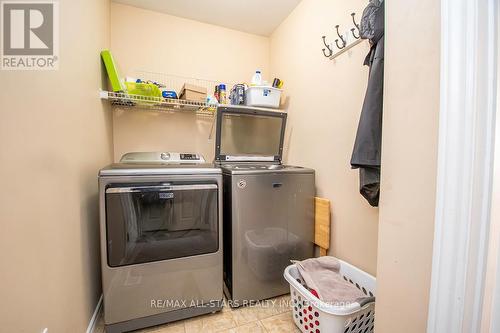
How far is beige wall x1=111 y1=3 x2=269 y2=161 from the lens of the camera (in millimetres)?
1787

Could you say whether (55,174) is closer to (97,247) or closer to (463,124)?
(97,247)

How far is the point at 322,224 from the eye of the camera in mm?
1498

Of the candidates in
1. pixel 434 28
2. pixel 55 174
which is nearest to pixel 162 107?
pixel 55 174

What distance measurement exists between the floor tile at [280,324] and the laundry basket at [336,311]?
86 millimetres

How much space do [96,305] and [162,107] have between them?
4.99 feet

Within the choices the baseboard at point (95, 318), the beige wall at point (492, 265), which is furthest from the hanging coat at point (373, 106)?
the baseboard at point (95, 318)

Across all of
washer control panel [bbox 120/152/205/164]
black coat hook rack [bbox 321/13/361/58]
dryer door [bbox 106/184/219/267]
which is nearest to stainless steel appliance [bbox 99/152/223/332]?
dryer door [bbox 106/184/219/267]

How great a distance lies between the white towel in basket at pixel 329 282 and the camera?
1076mm

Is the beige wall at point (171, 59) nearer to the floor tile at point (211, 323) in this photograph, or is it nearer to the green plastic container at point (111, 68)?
the green plastic container at point (111, 68)

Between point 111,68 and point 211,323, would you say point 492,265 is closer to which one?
point 211,323

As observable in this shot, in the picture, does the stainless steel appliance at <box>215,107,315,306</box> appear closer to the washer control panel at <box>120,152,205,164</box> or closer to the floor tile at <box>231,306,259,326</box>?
the floor tile at <box>231,306,259,326</box>

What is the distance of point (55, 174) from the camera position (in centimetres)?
82

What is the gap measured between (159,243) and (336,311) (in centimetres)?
100

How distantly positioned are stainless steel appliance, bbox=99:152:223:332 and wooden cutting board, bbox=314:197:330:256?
2.38 ft
